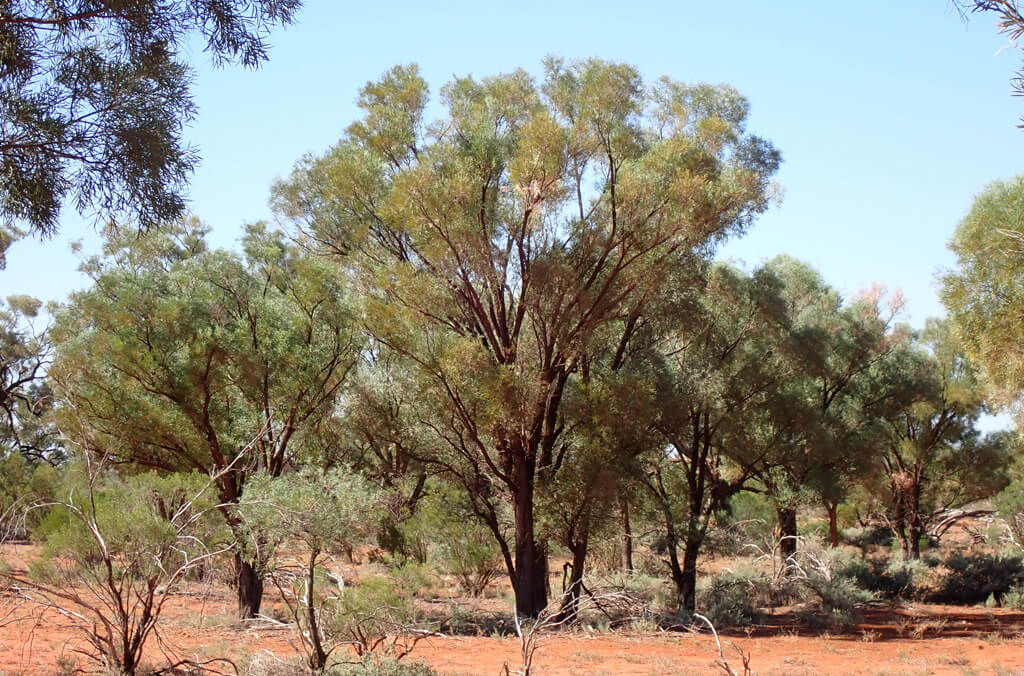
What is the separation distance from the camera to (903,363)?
26.7m

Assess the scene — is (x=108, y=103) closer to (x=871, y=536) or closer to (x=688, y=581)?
(x=688, y=581)

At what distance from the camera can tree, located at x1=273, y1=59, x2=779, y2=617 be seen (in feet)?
51.0

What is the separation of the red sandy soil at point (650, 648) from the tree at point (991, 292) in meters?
4.71

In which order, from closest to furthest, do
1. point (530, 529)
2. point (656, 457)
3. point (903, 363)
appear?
1. point (530, 529)
2. point (656, 457)
3. point (903, 363)

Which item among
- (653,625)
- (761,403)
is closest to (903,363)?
(761,403)

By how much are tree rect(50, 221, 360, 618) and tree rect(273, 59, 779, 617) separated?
1.46 meters

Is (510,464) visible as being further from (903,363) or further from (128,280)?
(903,363)

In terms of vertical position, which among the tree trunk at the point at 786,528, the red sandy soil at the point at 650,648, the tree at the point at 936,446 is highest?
the tree at the point at 936,446

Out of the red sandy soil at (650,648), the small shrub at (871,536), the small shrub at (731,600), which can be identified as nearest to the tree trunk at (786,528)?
the small shrub at (731,600)

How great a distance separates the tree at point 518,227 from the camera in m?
15.5

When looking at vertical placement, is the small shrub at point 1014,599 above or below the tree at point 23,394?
below

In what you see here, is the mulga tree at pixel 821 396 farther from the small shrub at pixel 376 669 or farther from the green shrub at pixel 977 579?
the small shrub at pixel 376 669

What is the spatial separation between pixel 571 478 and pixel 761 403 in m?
5.61

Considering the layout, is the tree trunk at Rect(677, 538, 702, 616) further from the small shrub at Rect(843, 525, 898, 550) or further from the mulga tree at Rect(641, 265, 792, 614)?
the small shrub at Rect(843, 525, 898, 550)
